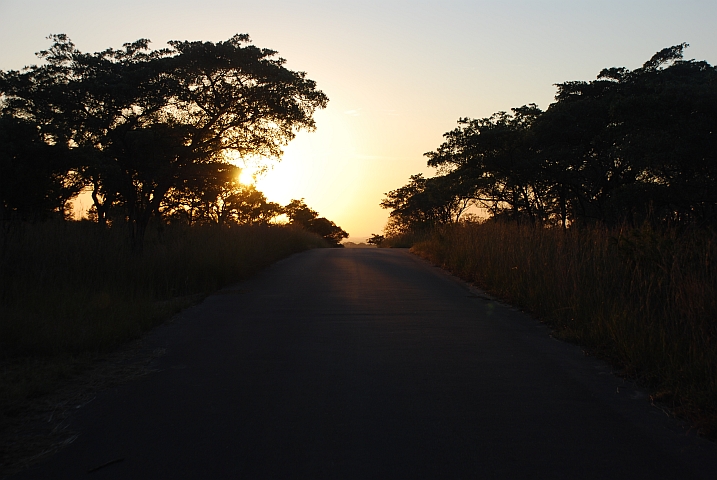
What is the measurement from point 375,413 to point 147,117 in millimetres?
15168

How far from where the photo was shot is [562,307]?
8.55 meters

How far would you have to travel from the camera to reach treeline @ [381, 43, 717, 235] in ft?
52.9

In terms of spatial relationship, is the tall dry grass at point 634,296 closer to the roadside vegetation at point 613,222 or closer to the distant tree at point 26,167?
the roadside vegetation at point 613,222

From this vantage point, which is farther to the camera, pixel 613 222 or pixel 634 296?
pixel 613 222

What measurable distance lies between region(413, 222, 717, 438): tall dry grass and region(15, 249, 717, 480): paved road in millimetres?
316

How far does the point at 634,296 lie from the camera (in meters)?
8.12

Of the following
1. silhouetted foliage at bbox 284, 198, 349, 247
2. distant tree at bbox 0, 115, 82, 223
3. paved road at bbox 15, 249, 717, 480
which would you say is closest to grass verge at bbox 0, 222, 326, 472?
paved road at bbox 15, 249, 717, 480

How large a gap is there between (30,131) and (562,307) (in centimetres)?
1367

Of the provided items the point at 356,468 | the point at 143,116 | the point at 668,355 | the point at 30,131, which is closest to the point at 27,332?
the point at 356,468

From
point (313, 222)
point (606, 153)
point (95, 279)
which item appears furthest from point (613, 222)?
point (313, 222)

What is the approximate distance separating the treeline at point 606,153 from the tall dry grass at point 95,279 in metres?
7.95

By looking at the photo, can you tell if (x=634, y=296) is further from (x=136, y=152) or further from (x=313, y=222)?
(x=313, y=222)

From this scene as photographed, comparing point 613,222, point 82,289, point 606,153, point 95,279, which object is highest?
point 606,153

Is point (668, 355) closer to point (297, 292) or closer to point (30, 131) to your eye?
point (297, 292)
